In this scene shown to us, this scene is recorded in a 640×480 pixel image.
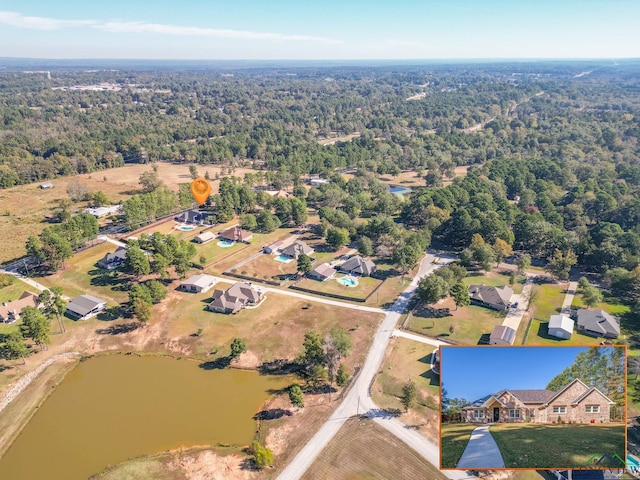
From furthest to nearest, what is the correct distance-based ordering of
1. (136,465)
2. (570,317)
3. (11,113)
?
(11,113) < (570,317) < (136,465)

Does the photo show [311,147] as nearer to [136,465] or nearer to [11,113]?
[136,465]

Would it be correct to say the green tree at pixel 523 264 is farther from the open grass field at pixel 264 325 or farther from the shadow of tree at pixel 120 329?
the shadow of tree at pixel 120 329

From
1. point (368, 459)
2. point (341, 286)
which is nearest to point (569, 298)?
point (341, 286)

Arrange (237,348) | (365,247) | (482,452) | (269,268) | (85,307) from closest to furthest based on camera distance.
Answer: (482,452) < (237,348) < (85,307) < (269,268) < (365,247)

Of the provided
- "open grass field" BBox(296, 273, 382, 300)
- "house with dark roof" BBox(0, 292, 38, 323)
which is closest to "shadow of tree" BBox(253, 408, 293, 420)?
"open grass field" BBox(296, 273, 382, 300)

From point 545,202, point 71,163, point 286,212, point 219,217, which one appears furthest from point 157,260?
point 71,163

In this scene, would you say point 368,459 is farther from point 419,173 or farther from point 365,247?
point 419,173

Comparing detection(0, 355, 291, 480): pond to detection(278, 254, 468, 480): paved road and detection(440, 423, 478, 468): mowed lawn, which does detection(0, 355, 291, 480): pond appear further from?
detection(440, 423, 478, 468): mowed lawn
